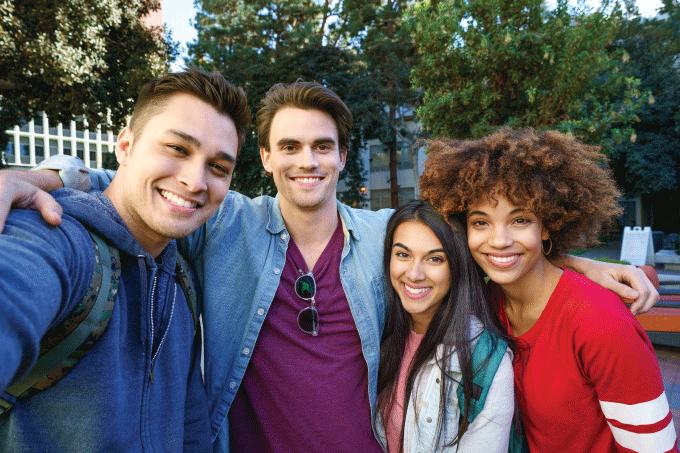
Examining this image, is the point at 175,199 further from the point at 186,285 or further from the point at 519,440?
the point at 519,440

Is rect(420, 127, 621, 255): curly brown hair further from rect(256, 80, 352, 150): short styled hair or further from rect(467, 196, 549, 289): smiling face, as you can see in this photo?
rect(256, 80, 352, 150): short styled hair

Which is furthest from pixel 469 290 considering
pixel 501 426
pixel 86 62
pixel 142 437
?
pixel 86 62

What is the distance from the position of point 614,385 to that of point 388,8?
21.0 meters

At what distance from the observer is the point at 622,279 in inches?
92.4

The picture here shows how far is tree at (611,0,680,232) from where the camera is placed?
64.1 feet

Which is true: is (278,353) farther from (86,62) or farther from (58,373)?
(86,62)

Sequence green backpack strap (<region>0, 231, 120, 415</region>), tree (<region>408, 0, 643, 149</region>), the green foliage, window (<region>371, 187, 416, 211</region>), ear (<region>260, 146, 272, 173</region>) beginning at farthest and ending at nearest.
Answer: window (<region>371, 187, 416, 211</region>)
the green foliage
tree (<region>408, 0, 643, 149</region>)
ear (<region>260, 146, 272, 173</region>)
green backpack strap (<region>0, 231, 120, 415</region>)

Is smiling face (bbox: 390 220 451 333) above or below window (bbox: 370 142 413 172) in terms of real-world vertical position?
below

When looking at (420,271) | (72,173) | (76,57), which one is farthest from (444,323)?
(76,57)

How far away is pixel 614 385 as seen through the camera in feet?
5.81

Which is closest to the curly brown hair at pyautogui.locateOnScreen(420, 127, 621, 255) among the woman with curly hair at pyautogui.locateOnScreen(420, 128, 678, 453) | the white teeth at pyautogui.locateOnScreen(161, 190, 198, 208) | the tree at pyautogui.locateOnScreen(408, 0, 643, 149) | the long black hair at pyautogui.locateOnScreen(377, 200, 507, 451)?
the woman with curly hair at pyautogui.locateOnScreen(420, 128, 678, 453)

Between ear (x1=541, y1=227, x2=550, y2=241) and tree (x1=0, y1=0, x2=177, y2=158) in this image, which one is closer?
ear (x1=541, y1=227, x2=550, y2=241)

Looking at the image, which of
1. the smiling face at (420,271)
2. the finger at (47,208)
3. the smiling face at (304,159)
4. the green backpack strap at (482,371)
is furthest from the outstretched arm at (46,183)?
the green backpack strap at (482,371)

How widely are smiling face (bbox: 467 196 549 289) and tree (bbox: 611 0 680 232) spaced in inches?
822
